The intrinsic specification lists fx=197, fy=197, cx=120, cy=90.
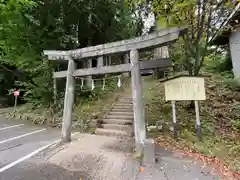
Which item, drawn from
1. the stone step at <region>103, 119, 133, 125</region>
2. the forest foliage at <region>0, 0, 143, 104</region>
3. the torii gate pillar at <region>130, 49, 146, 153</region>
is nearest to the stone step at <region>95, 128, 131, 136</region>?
the stone step at <region>103, 119, 133, 125</region>

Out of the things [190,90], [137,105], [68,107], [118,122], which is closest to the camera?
[137,105]

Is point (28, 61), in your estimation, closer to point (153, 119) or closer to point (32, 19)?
point (32, 19)

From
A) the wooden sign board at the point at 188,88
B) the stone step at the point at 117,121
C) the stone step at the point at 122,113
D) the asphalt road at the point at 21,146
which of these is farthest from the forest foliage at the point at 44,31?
the wooden sign board at the point at 188,88

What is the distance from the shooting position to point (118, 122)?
7383mm

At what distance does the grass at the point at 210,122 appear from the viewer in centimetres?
526

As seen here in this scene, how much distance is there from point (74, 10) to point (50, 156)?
6879 millimetres

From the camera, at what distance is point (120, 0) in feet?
32.4

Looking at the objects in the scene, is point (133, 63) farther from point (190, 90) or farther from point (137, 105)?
point (190, 90)

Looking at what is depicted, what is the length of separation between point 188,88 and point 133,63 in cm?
184

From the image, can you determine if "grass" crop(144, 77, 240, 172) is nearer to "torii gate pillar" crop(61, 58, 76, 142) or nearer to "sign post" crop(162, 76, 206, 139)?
"sign post" crop(162, 76, 206, 139)

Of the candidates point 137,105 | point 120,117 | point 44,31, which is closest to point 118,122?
point 120,117

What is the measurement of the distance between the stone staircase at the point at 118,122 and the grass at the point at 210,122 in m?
0.75

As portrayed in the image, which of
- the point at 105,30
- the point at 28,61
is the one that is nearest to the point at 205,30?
the point at 105,30

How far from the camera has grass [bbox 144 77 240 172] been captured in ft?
17.3
